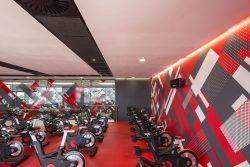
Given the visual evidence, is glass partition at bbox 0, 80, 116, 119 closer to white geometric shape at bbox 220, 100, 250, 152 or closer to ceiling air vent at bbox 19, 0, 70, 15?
white geometric shape at bbox 220, 100, 250, 152

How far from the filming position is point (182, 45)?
3.53m

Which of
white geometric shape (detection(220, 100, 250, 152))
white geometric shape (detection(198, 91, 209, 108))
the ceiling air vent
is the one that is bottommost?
white geometric shape (detection(220, 100, 250, 152))

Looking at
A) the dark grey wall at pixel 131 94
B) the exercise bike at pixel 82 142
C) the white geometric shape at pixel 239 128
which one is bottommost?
the white geometric shape at pixel 239 128

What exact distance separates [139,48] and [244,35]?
1.79 m

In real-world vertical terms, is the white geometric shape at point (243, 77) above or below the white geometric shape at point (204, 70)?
below

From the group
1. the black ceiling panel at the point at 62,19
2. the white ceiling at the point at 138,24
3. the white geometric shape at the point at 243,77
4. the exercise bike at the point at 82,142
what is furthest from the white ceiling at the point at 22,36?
the white geometric shape at the point at 243,77

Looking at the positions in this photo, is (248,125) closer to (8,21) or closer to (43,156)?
(8,21)

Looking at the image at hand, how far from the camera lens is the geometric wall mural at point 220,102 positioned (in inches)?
98.6

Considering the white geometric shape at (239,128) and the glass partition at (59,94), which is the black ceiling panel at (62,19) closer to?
the white geometric shape at (239,128)

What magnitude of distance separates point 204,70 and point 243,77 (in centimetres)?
120

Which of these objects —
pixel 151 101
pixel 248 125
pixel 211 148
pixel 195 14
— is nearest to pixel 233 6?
pixel 195 14

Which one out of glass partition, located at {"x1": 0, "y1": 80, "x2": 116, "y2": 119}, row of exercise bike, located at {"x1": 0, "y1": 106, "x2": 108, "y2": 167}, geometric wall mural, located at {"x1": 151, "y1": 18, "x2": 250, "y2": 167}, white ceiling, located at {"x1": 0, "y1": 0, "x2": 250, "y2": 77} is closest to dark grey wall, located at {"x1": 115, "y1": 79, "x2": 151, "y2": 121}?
glass partition, located at {"x1": 0, "y1": 80, "x2": 116, "y2": 119}

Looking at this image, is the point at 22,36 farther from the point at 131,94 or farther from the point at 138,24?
the point at 131,94

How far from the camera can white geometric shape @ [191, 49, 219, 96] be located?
3.33 meters
